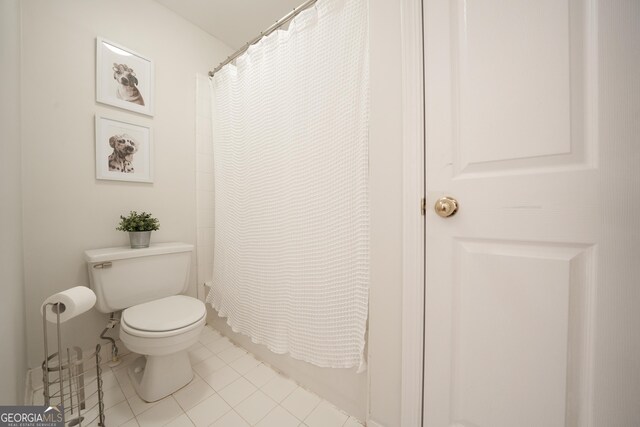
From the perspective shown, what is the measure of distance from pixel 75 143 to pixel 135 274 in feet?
2.51

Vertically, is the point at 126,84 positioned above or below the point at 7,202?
above

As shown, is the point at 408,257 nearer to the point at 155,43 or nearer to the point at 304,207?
the point at 304,207

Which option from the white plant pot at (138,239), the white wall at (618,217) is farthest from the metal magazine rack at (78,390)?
the white wall at (618,217)

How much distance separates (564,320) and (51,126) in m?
2.15

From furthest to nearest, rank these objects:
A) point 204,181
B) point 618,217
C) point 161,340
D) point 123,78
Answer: point 204,181 → point 123,78 → point 161,340 → point 618,217

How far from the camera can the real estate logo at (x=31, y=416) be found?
55 centimetres

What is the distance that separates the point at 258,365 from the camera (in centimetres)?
125

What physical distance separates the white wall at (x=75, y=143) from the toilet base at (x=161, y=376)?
451 mm

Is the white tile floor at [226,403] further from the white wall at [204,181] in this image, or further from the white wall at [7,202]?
the white wall at [204,181]

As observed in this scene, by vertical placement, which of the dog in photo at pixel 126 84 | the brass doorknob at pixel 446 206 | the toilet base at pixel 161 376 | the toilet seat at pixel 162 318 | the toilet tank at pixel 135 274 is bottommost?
the toilet base at pixel 161 376

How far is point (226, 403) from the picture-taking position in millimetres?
996

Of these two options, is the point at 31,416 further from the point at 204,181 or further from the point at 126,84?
the point at 126,84

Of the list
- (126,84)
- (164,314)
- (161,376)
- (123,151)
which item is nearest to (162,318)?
(164,314)

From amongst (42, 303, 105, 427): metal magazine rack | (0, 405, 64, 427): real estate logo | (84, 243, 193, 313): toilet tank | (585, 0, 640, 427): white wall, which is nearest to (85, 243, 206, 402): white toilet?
(84, 243, 193, 313): toilet tank
